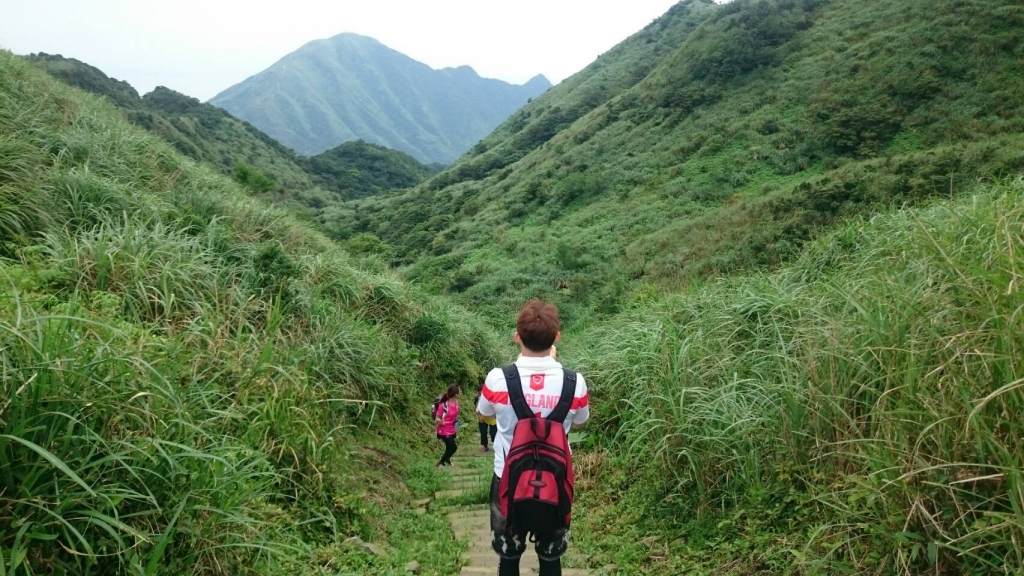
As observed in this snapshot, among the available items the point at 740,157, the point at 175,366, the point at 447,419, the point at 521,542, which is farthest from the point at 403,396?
the point at 740,157

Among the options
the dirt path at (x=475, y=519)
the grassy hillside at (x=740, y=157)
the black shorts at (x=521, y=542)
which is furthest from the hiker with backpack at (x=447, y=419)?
the grassy hillside at (x=740, y=157)

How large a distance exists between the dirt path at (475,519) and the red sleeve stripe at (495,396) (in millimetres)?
1639

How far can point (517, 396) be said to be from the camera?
2.64 meters

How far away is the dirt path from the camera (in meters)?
3.90

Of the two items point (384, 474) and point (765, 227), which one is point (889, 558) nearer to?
point (384, 474)

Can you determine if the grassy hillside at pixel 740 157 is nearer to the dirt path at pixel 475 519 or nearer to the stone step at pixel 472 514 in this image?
the dirt path at pixel 475 519

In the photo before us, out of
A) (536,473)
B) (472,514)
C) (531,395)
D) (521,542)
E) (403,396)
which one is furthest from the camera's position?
(403,396)

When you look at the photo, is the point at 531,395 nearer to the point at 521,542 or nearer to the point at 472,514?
the point at 521,542

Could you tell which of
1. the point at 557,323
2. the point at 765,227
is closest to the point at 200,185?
the point at 557,323

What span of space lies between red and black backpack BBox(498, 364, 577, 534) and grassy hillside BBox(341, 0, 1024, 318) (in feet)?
36.4

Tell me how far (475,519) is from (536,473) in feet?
8.66

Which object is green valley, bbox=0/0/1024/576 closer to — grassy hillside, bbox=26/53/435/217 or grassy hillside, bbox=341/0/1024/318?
grassy hillside, bbox=341/0/1024/318

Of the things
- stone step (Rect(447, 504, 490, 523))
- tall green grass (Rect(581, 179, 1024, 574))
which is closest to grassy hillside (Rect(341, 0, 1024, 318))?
tall green grass (Rect(581, 179, 1024, 574))

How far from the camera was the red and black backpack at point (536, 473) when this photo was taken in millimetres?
2555
